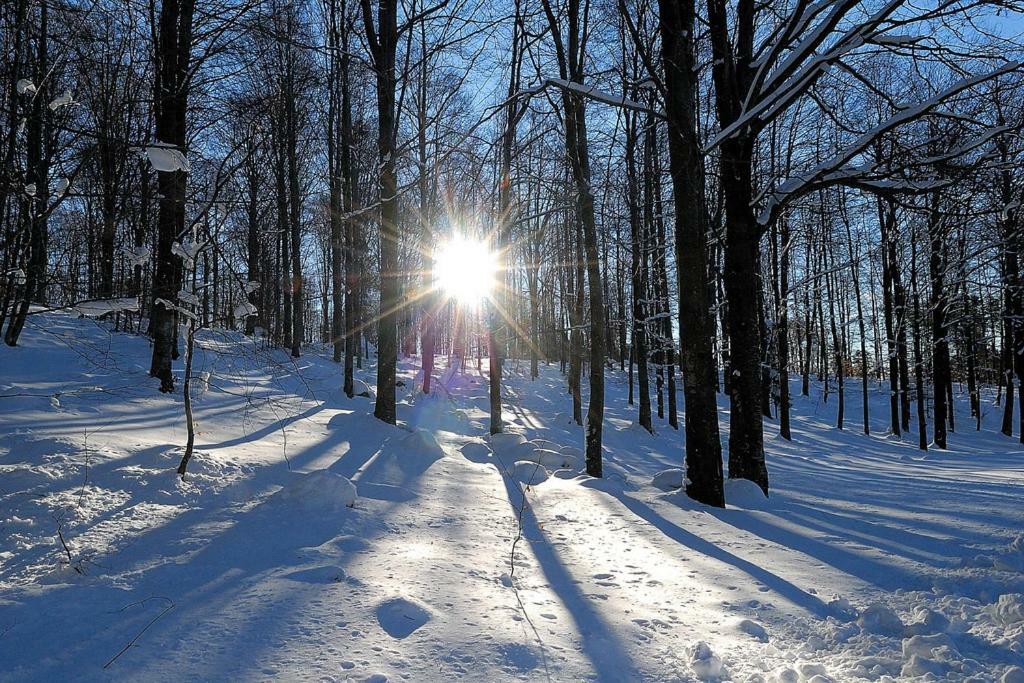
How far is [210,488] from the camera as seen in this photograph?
14.2 ft

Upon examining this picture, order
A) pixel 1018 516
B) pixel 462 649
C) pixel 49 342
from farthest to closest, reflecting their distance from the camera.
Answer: pixel 49 342 → pixel 1018 516 → pixel 462 649

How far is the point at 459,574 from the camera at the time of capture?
3.21 metres

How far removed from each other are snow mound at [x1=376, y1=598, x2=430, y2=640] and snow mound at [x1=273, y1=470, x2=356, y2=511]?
1.71 meters

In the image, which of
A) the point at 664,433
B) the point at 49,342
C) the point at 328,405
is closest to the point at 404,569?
the point at 328,405

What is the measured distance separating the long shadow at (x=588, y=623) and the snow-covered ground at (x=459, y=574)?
0.5 inches

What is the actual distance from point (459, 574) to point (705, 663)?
146cm

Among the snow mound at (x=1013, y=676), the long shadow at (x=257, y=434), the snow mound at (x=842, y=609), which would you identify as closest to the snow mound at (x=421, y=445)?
the long shadow at (x=257, y=434)

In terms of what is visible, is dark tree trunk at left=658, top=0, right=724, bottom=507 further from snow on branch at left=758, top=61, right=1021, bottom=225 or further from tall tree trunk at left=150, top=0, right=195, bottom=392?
tall tree trunk at left=150, top=0, right=195, bottom=392

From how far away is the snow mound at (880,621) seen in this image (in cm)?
254

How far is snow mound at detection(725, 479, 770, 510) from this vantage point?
569cm

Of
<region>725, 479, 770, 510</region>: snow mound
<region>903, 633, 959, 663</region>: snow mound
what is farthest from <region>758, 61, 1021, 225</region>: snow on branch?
<region>903, 633, 959, 663</region>: snow mound

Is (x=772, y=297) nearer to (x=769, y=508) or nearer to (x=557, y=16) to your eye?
(x=557, y=16)

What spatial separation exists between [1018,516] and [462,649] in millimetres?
4629

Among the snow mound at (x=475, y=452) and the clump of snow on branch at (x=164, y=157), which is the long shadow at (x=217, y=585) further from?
the snow mound at (x=475, y=452)
